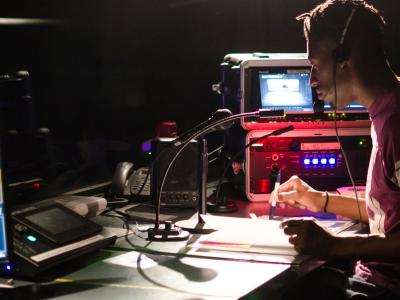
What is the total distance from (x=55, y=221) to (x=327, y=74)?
0.90 meters

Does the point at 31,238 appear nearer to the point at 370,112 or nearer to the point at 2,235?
the point at 2,235

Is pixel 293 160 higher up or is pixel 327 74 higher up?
pixel 327 74

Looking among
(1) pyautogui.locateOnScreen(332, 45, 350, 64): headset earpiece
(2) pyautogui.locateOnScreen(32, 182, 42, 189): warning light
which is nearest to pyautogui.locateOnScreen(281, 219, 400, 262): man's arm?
(1) pyautogui.locateOnScreen(332, 45, 350, 64): headset earpiece

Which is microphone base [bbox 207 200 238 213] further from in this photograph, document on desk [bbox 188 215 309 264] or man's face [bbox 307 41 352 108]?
man's face [bbox 307 41 352 108]

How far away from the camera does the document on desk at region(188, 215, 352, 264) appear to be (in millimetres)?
1462

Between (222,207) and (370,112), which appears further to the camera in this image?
(222,207)

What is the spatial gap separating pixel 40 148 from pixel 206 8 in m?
1.25

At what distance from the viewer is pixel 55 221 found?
1.52 metres

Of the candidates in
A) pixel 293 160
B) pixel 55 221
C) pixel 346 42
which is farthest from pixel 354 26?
pixel 55 221

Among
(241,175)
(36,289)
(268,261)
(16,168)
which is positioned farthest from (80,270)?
(241,175)

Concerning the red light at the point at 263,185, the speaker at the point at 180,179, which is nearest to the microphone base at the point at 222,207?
Answer: the speaker at the point at 180,179

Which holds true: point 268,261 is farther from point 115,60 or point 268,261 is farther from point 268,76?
point 115,60

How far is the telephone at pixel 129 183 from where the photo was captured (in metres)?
Answer: 2.16

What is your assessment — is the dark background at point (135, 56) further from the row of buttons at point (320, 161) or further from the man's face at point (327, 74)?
the man's face at point (327, 74)
